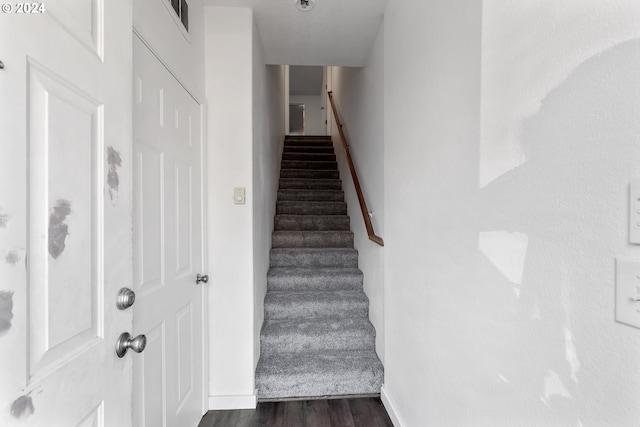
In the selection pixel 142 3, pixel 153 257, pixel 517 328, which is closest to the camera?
pixel 517 328

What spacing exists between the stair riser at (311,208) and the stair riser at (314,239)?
1.54 feet

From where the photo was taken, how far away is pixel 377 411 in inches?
74.9

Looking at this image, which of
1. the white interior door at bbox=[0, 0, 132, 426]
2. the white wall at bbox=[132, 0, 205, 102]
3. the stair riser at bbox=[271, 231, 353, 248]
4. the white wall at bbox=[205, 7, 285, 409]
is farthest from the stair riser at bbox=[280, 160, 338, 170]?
the white interior door at bbox=[0, 0, 132, 426]

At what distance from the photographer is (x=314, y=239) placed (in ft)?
10.5

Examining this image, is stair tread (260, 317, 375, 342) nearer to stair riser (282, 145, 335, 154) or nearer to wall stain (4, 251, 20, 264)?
wall stain (4, 251, 20, 264)

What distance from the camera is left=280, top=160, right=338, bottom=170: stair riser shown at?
4.45 m

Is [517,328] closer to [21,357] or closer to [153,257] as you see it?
[21,357]

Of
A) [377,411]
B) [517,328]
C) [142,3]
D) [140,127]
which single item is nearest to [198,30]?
[142,3]

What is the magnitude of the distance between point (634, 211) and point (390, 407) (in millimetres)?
1782

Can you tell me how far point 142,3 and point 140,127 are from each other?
464 millimetres

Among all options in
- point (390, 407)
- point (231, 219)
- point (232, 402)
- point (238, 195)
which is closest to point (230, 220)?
point (231, 219)

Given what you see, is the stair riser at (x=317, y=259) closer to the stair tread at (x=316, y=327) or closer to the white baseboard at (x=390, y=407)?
the stair tread at (x=316, y=327)

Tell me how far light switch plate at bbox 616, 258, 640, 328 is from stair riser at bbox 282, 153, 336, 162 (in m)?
4.21

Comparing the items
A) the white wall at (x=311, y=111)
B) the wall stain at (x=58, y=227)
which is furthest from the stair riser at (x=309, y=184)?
the white wall at (x=311, y=111)
